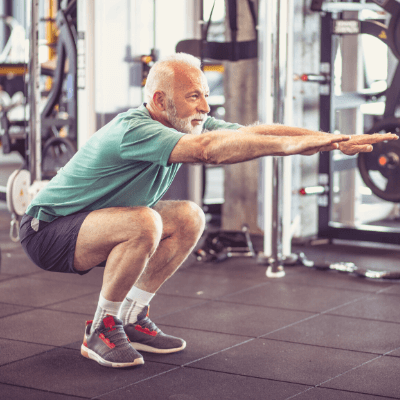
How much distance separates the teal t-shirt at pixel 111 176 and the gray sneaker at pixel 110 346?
0.39 metres

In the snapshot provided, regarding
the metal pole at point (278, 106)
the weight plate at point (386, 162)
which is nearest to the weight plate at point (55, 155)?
the metal pole at point (278, 106)

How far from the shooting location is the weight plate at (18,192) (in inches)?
154

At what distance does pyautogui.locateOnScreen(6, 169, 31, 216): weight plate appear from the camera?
12.8 feet

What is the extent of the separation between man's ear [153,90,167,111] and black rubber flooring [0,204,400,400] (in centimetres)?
83

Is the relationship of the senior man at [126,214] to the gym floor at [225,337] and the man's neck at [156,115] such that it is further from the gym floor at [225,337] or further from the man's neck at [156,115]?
the gym floor at [225,337]

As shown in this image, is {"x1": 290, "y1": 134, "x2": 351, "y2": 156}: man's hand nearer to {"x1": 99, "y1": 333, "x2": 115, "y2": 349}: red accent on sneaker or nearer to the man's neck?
the man's neck

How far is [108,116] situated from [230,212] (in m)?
1.22

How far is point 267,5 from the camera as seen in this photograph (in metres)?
3.34

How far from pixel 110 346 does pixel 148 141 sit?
2.28 ft

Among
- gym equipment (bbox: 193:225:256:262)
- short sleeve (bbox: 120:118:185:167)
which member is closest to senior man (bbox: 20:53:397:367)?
short sleeve (bbox: 120:118:185:167)

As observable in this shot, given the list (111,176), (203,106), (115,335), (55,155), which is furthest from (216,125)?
(55,155)

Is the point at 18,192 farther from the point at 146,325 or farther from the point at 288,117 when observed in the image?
the point at 146,325

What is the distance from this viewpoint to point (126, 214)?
80.5 inches

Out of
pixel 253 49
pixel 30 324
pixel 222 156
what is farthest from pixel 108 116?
pixel 222 156
